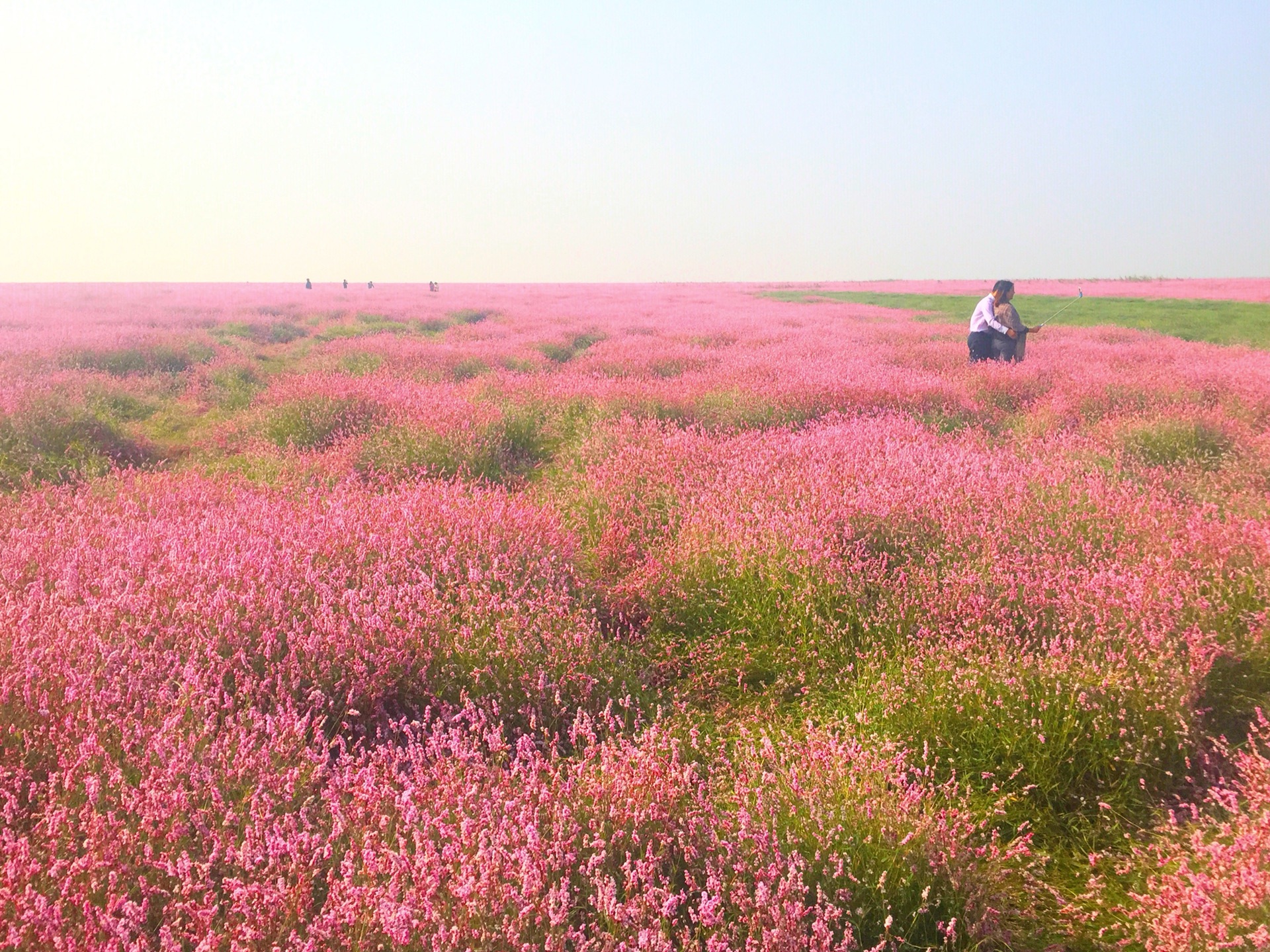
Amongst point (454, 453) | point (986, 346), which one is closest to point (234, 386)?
point (454, 453)

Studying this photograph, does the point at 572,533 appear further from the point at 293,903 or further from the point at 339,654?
the point at 293,903

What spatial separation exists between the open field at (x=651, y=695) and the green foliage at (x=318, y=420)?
2.45ft

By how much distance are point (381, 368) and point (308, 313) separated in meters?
15.1

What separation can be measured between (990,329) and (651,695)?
905 centimetres

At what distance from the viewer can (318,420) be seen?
727cm

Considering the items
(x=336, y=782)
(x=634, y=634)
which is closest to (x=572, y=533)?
(x=634, y=634)

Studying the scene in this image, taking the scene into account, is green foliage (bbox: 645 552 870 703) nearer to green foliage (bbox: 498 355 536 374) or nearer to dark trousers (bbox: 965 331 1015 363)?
green foliage (bbox: 498 355 536 374)

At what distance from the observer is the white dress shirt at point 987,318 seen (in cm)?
981

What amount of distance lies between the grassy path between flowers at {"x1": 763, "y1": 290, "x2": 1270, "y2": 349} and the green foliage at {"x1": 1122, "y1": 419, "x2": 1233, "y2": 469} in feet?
38.4

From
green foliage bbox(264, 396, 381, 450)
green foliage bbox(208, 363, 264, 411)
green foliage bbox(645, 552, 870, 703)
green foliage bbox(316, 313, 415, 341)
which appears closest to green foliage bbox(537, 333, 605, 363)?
green foliage bbox(316, 313, 415, 341)

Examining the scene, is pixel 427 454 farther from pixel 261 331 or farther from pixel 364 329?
pixel 261 331

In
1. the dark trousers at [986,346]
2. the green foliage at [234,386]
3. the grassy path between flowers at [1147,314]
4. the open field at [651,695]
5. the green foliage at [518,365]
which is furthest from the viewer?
the grassy path between flowers at [1147,314]

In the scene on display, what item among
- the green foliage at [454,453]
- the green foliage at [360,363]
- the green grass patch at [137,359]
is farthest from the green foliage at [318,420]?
the green grass patch at [137,359]

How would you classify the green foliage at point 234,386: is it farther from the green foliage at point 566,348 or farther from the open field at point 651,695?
the green foliage at point 566,348
